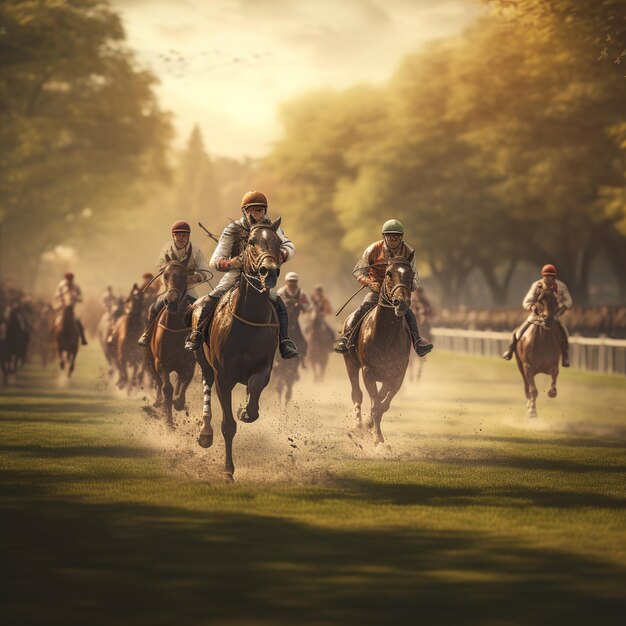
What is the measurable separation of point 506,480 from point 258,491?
2650 mm

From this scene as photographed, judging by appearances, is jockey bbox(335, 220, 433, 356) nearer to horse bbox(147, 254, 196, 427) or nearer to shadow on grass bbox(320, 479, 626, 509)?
horse bbox(147, 254, 196, 427)

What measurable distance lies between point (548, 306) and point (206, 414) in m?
8.53

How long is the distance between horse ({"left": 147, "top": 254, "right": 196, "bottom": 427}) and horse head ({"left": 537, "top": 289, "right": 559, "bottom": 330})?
596 cm

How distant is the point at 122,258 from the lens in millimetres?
180000

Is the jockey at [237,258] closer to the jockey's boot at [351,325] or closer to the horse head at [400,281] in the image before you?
the horse head at [400,281]

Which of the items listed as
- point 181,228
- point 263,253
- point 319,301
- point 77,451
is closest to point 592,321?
point 319,301

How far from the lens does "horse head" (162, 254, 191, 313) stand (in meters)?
17.5

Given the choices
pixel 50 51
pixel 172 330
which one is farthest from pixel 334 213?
pixel 172 330

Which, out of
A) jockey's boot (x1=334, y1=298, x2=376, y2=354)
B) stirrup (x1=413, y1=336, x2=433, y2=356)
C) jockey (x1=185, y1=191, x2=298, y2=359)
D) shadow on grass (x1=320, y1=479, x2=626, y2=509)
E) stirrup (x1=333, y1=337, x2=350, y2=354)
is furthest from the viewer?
stirrup (x1=333, y1=337, x2=350, y2=354)

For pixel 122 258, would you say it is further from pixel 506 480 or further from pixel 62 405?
pixel 506 480

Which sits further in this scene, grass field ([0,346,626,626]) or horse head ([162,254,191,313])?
horse head ([162,254,191,313])

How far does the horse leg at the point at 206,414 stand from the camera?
14.1 metres

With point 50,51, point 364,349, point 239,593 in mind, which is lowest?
point 239,593

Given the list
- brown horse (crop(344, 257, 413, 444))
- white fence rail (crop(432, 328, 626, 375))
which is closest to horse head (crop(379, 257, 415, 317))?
brown horse (crop(344, 257, 413, 444))
